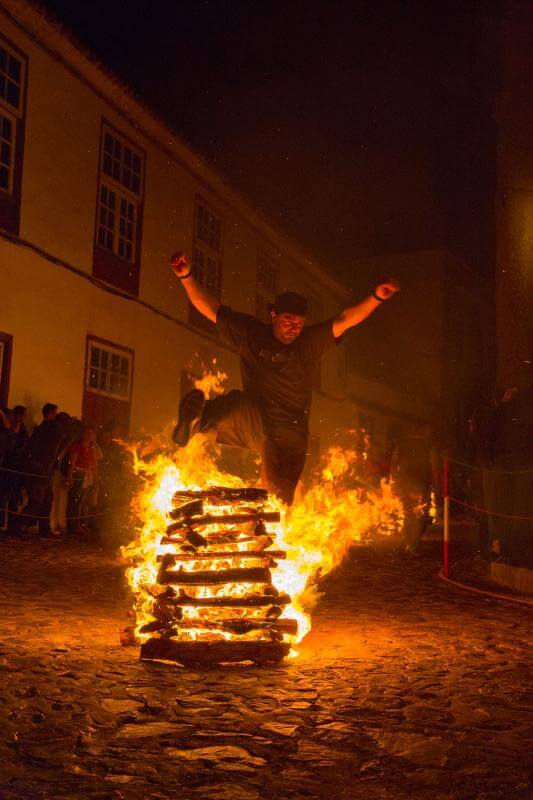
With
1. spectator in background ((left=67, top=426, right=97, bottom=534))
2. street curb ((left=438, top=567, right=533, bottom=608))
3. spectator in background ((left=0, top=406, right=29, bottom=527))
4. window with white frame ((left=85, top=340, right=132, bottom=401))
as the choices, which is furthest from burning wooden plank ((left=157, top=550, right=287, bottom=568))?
window with white frame ((left=85, top=340, right=132, bottom=401))

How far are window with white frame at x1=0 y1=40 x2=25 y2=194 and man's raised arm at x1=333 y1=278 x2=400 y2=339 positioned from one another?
8.60 m

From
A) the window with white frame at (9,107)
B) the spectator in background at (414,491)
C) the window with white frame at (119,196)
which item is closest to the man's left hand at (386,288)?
the spectator in background at (414,491)

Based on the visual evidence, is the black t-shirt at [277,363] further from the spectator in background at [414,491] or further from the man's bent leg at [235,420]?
the spectator in background at [414,491]

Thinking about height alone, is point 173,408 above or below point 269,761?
above

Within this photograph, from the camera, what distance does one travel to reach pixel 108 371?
16.3 meters

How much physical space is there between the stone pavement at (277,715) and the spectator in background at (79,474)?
5994 mm

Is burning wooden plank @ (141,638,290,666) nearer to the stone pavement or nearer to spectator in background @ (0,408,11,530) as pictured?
Answer: the stone pavement

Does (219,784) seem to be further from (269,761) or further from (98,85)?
(98,85)

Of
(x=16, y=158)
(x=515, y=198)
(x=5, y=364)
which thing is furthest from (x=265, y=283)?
(x=515, y=198)

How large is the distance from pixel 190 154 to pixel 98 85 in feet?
11.1

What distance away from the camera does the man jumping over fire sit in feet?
21.1

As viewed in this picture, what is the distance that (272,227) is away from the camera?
76.0ft

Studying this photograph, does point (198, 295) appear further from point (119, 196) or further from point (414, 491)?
point (119, 196)

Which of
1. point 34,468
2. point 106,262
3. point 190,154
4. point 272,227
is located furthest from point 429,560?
point 272,227
